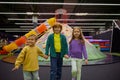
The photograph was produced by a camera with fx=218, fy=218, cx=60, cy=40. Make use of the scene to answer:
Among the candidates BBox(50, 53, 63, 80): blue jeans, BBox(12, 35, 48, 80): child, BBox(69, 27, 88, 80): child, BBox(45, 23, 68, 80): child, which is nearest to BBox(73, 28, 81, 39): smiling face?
BBox(69, 27, 88, 80): child

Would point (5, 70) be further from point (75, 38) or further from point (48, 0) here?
point (48, 0)

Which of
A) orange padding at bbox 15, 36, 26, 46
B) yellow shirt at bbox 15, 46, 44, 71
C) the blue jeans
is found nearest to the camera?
yellow shirt at bbox 15, 46, 44, 71

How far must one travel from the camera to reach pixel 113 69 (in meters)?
5.27

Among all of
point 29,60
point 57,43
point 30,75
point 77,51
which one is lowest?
point 30,75

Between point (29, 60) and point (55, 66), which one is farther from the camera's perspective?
point (55, 66)

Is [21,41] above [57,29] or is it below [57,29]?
below

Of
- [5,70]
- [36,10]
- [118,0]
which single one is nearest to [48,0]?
[36,10]

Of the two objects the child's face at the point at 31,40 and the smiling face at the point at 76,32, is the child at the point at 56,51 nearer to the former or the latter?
the smiling face at the point at 76,32

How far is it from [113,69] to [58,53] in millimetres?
2086

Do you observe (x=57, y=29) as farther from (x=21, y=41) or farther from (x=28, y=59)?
(x=21, y=41)

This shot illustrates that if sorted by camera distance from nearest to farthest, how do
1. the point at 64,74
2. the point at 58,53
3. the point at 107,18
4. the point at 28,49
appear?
1. the point at 28,49
2. the point at 58,53
3. the point at 64,74
4. the point at 107,18

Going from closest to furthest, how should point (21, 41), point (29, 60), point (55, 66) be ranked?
point (29, 60) → point (55, 66) → point (21, 41)

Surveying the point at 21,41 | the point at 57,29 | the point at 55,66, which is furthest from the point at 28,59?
the point at 21,41

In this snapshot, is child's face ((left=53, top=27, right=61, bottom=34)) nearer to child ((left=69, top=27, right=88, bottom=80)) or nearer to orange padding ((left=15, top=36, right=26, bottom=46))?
child ((left=69, top=27, right=88, bottom=80))
